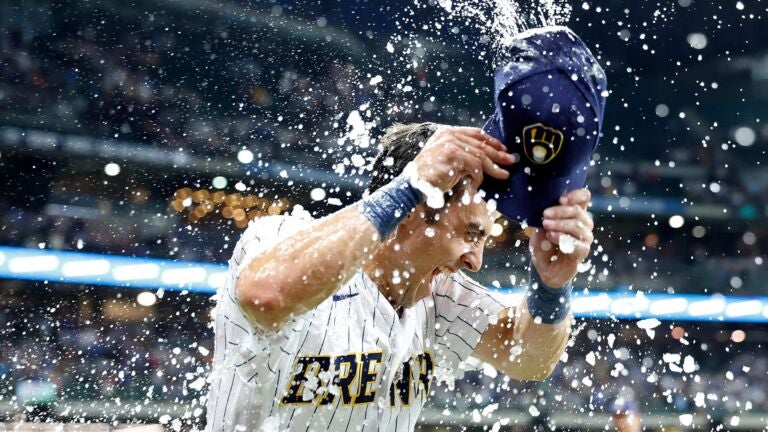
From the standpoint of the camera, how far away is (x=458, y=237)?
90.5 inches

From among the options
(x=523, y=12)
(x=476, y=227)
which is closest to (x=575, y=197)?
(x=476, y=227)

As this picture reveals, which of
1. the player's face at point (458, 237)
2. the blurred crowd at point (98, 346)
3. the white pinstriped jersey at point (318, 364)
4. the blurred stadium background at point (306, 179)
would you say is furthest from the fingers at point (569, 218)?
the blurred crowd at point (98, 346)

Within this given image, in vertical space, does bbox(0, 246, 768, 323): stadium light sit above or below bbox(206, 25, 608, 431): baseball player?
above

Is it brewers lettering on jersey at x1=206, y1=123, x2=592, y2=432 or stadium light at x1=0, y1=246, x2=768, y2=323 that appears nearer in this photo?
brewers lettering on jersey at x1=206, y1=123, x2=592, y2=432

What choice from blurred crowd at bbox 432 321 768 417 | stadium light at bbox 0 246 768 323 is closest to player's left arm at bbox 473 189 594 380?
stadium light at bbox 0 246 768 323

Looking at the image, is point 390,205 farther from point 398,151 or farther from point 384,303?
point 398,151

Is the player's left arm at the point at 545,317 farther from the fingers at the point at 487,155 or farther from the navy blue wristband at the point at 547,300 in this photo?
the fingers at the point at 487,155

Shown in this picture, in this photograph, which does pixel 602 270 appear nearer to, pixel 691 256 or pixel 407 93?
pixel 691 256

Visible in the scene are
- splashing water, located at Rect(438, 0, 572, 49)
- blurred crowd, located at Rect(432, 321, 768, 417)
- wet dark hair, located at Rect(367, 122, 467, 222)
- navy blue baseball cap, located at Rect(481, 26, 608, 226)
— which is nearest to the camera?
navy blue baseball cap, located at Rect(481, 26, 608, 226)

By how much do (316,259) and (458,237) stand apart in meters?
0.72

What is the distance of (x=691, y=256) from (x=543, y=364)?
1283cm

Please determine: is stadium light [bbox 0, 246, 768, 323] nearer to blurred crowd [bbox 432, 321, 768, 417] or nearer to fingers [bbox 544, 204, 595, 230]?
blurred crowd [bbox 432, 321, 768, 417]

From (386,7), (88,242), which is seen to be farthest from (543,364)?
(386,7)

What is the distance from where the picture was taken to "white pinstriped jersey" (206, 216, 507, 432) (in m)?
1.98
